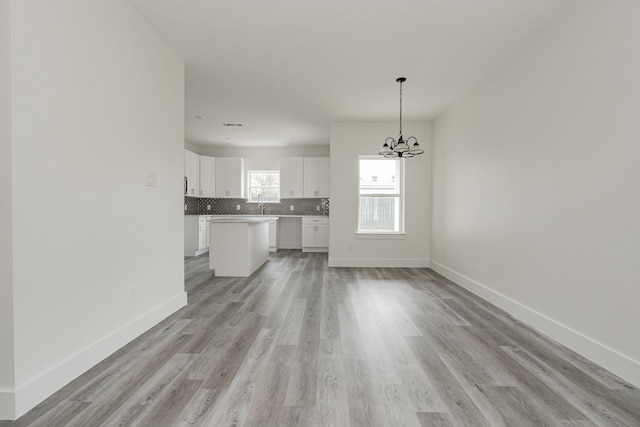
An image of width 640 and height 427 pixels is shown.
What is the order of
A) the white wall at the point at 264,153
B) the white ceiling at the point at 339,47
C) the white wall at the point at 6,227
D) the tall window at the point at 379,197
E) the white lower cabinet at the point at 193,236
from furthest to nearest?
the white wall at the point at 264,153
the white lower cabinet at the point at 193,236
the tall window at the point at 379,197
the white ceiling at the point at 339,47
the white wall at the point at 6,227

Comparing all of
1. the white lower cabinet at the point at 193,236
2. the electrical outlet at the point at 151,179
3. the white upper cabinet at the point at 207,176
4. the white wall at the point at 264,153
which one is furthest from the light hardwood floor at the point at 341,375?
the white wall at the point at 264,153

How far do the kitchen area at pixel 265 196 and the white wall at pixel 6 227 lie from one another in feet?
18.0

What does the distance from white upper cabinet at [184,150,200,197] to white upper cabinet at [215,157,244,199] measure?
0.57 meters

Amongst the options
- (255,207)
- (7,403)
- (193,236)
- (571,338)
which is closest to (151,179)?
(7,403)

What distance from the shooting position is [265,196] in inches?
340

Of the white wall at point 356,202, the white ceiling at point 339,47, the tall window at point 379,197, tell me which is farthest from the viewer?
the tall window at point 379,197

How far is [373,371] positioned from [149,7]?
10.5ft

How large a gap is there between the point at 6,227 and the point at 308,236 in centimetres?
662

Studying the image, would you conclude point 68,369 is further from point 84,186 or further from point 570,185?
point 570,185

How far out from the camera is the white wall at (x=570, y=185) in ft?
6.75

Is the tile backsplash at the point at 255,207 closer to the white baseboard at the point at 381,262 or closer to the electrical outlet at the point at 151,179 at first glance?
the white baseboard at the point at 381,262

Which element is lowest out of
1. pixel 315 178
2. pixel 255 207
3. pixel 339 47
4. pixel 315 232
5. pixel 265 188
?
pixel 315 232

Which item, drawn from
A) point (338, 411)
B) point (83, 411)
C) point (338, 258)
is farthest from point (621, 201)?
point (338, 258)

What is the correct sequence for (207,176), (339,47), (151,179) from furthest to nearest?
(207,176) < (339,47) < (151,179)
